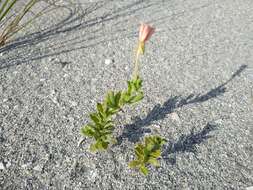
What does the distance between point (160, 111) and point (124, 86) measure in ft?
1.06

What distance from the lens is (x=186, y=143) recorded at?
177 cm

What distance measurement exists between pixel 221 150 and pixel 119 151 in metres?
0.54

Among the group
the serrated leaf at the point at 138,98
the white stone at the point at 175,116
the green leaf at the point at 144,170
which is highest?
the serrated leaf at the point at 138,98

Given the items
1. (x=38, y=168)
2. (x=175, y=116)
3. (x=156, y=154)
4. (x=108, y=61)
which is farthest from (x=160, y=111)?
(x=38, y=168)

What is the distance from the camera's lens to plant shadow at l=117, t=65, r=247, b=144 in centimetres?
180

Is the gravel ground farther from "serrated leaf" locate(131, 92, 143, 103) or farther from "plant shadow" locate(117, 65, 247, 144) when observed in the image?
"serrated leaf" locate(131, 92, 143, 103)

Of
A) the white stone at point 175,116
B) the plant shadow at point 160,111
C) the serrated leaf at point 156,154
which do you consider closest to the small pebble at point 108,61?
the plant shadow at point 160,111

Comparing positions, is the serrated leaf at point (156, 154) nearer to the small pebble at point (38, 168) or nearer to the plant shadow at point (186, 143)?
the plant shadow at point (186, 143)

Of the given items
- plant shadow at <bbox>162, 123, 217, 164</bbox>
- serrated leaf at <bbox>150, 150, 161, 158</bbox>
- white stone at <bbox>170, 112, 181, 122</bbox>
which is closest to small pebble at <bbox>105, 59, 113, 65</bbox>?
white stone at <bbox>170, 112, 181, 122</bbox>

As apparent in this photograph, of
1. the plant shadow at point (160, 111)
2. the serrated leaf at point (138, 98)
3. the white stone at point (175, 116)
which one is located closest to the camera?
the serrated leaf at point (138, 98)

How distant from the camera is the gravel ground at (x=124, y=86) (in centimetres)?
Result: 160

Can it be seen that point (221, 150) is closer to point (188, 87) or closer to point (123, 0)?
point (188, 87)

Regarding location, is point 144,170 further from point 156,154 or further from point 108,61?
point 108,61

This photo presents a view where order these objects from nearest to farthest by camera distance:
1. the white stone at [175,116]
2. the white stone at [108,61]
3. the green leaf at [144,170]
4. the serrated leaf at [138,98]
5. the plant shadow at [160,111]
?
the green leaf at [144,170], the serrated leaf at [138,98], the plant shadow at [160,111], the white stone at [175,116], the white stone at [108,61]
